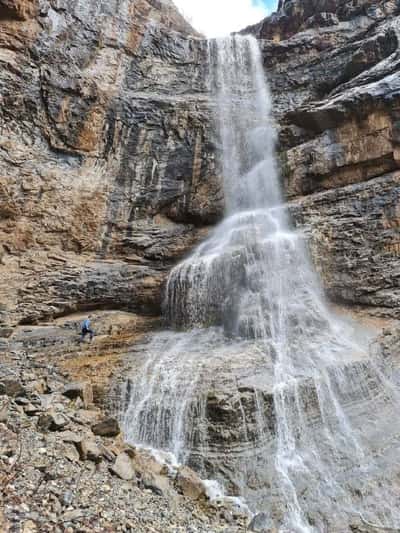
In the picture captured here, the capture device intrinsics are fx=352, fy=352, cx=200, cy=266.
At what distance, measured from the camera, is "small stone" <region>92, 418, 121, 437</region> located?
757 cm

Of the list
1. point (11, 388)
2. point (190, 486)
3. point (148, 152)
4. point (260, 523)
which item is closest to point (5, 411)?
point (11, 388)

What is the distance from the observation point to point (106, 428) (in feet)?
25.0

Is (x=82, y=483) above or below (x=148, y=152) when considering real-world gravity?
below

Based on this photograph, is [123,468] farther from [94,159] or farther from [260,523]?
[94,159]

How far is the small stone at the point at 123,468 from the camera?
613 cm

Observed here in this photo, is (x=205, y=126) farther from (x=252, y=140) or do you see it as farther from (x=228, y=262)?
(x=228, y=262)

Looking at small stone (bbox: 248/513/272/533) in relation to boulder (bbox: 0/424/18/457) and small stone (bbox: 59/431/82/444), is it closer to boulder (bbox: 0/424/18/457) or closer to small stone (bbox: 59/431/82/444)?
small stone (bbox: 59/431/82/444)

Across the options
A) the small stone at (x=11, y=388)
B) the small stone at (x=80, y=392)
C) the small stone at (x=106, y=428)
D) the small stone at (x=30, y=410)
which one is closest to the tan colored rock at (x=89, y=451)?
the small stone at (x=106, y=428)

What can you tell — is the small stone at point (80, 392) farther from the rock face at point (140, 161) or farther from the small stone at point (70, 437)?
the small stone at point (70, 437)

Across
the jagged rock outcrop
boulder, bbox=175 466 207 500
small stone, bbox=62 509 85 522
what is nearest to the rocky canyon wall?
the jagged rock outcrop

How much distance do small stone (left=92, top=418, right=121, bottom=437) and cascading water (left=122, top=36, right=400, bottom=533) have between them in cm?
118

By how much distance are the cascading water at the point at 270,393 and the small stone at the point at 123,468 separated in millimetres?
1725

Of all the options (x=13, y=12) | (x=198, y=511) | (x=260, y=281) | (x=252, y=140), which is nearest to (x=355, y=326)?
(x=260, y=281)

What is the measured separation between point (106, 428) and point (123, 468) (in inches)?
58.2
